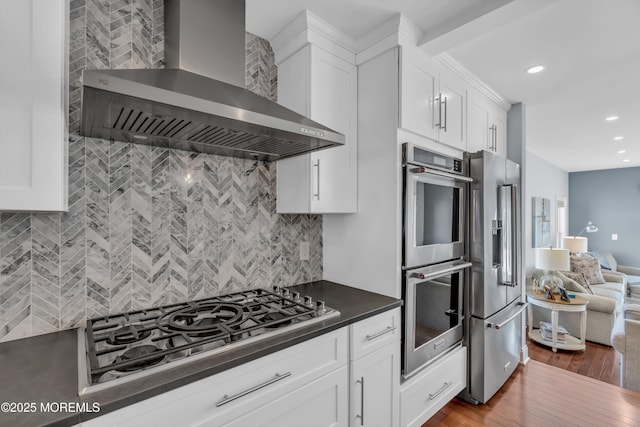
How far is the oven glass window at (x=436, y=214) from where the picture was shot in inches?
71.2

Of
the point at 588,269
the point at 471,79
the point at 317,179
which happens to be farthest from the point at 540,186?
the point at 317,179

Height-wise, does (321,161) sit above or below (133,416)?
above

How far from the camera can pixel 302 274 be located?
2023 mm

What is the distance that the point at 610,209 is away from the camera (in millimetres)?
6582

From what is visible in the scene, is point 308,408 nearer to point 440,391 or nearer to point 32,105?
point 440,391

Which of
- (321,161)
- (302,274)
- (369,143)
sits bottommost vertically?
(302,274)

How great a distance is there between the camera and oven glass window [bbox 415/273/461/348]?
1811 mm

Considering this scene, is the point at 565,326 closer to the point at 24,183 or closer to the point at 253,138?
the point at 253,138

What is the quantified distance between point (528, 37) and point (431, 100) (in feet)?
2.09

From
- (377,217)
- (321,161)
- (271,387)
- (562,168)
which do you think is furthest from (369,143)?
(562,168)

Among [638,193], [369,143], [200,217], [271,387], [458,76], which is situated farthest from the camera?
[638,193]

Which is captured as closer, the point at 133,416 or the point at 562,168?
the point at 133,416

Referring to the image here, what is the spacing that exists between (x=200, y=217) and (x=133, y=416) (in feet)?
3.06

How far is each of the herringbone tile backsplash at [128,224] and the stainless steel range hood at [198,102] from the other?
0.37 feet
